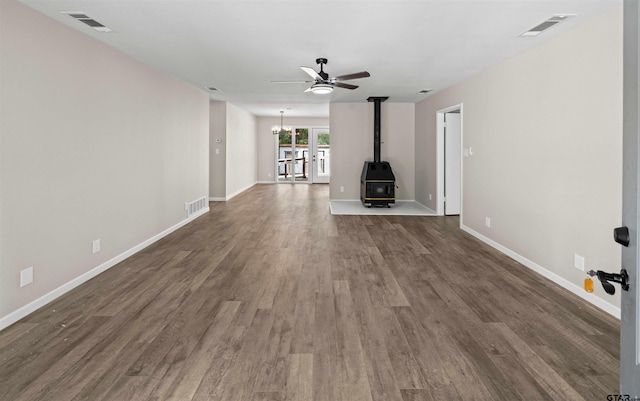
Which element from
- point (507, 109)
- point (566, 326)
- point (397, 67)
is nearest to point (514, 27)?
point (507, 109)

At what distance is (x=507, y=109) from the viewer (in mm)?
4488

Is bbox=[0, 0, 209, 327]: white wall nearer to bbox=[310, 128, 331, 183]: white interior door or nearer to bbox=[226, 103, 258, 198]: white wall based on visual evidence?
bbox=[226, 103, 258, 198]: white wall

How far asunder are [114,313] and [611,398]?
3028 millimetres

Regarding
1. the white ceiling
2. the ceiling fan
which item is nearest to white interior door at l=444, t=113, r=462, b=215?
the white ceiling

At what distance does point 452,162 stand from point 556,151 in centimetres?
366

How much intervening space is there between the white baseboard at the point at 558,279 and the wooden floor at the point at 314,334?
0.09 metres

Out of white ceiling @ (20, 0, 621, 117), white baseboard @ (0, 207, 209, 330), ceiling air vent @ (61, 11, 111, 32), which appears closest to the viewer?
white baseboard @ (0, 207, 209, 330)

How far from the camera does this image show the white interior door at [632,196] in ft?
3.18

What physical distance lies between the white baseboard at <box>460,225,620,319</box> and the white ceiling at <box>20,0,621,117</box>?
2.17 metres

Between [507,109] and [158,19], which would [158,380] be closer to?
[158,19]

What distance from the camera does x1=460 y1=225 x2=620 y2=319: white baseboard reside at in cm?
284

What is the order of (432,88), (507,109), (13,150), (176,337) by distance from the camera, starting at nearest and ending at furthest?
(176,337), (13,150), (507,109), (432,88)

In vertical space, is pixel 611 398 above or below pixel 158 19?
below

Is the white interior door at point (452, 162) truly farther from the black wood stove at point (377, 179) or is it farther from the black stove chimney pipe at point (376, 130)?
the black stove chimney pipe at point (376, 130)
